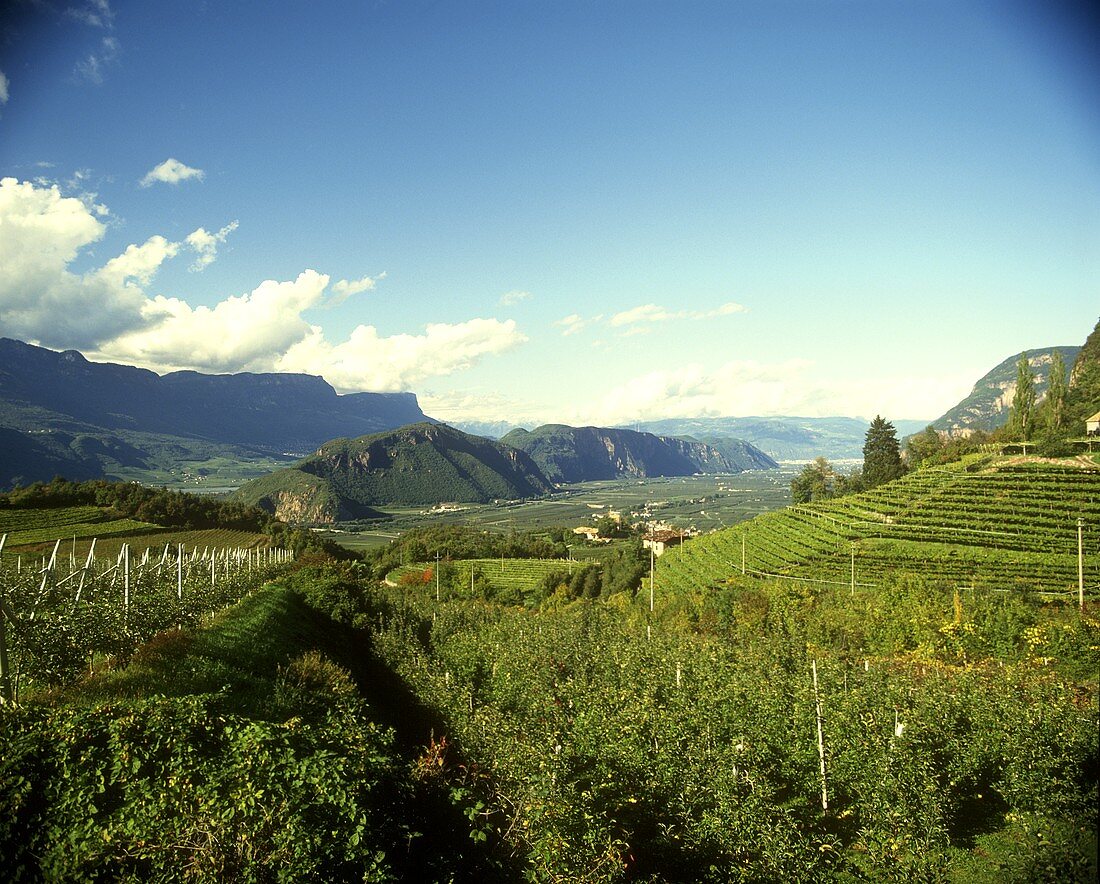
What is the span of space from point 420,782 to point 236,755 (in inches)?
116

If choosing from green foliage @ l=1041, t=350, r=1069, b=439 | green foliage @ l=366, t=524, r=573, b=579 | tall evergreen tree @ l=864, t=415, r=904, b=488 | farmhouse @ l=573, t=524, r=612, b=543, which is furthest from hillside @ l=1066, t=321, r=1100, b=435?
farmhouse @ l=573, t=524, r=612, b=543

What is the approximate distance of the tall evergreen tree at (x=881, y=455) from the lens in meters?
75.9

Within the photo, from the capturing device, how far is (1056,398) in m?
59.0

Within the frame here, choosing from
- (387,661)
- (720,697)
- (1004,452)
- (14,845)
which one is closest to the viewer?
(14,845)

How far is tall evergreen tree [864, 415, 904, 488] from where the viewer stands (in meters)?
75.9

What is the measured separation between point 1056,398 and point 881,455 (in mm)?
23047

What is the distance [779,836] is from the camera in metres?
8.71

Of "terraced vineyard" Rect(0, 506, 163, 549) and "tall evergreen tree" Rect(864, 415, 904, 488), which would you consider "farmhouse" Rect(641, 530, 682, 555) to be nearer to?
"tall evergreen tree" Rect(864, 415, 904, 488)

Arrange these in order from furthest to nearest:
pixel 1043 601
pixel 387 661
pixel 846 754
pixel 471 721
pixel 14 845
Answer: pixel 1043 601 → pixel 387 661 → pixel 471 721 → pixel 846 754 → pixel 14 845

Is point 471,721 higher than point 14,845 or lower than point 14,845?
lower

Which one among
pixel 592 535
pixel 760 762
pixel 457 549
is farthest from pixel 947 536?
pixel 592 535

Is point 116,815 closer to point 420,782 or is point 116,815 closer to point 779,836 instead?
point 420,782

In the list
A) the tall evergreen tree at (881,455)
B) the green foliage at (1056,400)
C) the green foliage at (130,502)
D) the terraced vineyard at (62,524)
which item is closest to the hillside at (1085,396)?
the green foliage at (1056,400)

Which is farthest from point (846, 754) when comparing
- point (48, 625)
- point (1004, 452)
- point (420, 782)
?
point (1004, 452)
